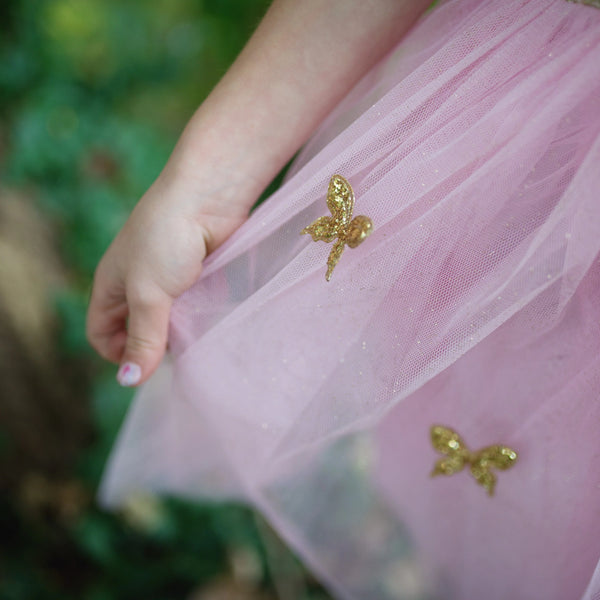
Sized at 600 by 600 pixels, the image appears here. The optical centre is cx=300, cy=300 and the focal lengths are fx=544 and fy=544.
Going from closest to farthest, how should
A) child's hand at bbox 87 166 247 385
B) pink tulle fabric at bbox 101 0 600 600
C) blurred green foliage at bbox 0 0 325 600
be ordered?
pink tulle fabric at bbox 101 0 600 600, child's hand at bbox 87 166 247 385, blurred green foliage at bbox 0 0 325 600

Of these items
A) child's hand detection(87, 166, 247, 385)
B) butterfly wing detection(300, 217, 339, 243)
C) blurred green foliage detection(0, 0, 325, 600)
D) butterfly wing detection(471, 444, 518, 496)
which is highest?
butterfly wing detection(300, 217, 339, 243)

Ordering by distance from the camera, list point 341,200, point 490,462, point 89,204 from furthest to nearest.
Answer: point 89,204 → point 490,462 → point 341,200

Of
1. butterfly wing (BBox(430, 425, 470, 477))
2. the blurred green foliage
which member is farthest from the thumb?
the blurred green foliage

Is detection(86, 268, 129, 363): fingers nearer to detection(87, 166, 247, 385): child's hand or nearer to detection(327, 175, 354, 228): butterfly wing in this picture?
detection(87, 166, 247, 385): child's hand

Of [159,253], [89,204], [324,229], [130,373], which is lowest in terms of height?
[89,204]

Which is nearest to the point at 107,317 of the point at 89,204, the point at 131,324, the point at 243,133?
the point at 131,324

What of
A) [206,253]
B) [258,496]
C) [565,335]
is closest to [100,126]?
[206,253]

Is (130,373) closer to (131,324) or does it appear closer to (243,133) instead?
(131,324)

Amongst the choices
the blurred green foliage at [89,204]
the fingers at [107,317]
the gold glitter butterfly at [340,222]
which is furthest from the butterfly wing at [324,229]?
the blurred green foliage at [89,204]
